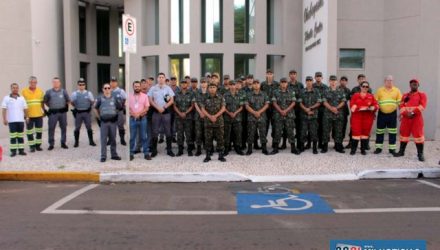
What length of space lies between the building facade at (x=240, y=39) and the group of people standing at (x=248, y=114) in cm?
212

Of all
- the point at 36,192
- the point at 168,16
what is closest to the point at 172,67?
the point at 168,16

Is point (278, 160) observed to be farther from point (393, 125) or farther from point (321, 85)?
point (393, 125)

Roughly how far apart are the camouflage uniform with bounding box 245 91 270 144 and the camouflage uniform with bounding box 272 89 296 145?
0.90 ft

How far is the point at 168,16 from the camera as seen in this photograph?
701 inches

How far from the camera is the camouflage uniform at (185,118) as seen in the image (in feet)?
35.0

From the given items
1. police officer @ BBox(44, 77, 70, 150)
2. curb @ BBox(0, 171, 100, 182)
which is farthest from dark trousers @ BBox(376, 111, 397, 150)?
police officer @ BBox(44, 77, 70, 150)

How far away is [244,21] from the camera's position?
18.0 m

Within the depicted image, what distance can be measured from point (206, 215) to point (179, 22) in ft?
42.8

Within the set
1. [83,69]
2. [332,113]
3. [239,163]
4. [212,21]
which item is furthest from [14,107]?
[83,69]

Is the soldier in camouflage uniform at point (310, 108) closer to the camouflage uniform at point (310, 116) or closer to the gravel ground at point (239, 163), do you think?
the camouflage uniform at point (310, 116)

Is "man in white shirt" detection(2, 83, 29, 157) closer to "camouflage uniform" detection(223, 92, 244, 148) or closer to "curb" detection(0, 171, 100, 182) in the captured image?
"curb" detection(0, 171, 100, 182)

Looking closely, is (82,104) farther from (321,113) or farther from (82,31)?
(82,31)

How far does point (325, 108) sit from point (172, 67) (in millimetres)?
8890

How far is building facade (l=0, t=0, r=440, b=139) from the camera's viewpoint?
13172mm
